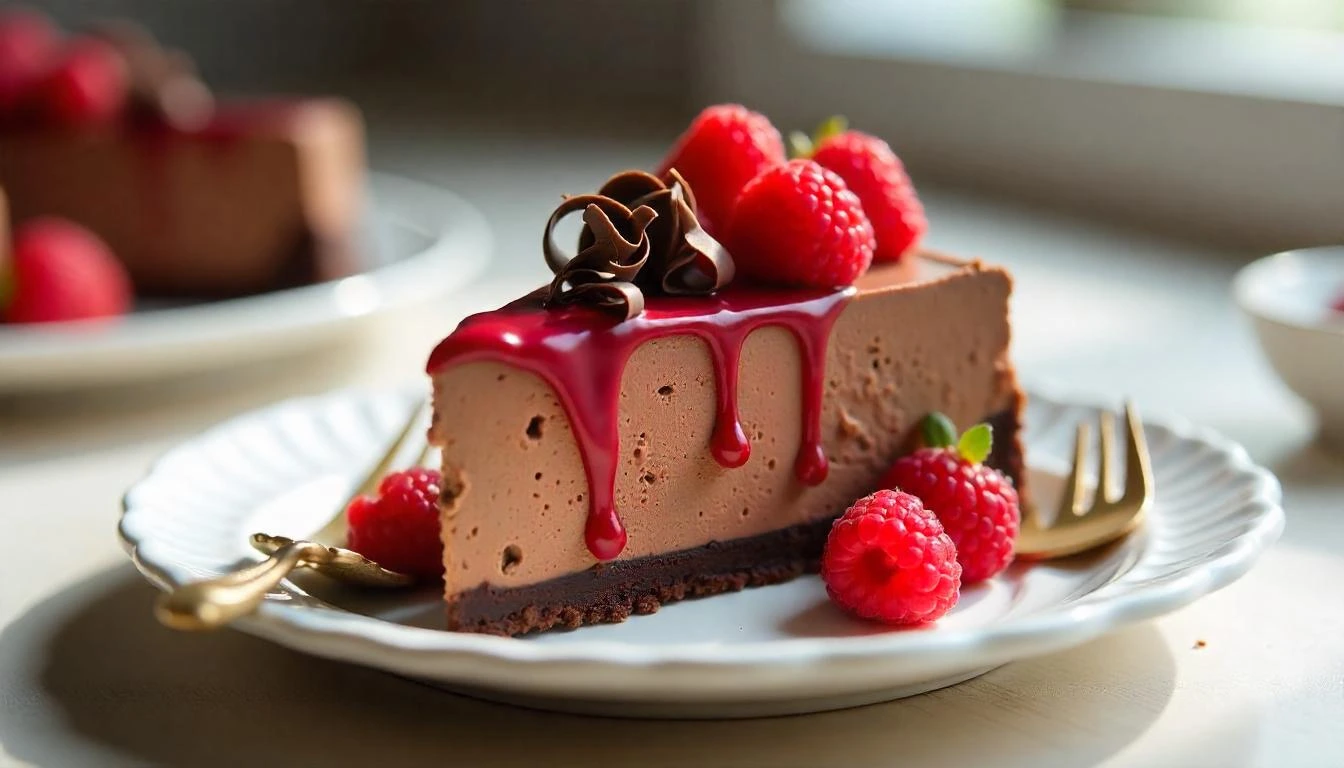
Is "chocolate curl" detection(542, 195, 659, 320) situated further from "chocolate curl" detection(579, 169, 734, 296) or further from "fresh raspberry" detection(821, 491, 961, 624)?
"fresh raspberry" detection(821, 491, 961, 624)

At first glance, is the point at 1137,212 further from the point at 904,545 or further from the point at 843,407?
the point at 904,545

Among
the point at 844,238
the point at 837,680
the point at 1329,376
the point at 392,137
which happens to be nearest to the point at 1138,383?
the point at 1329,376

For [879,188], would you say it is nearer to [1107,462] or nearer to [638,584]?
[1107,462]

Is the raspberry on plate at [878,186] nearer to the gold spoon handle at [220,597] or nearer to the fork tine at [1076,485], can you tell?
the fork tine at [1076,485]

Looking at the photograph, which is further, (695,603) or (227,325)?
(227,325)

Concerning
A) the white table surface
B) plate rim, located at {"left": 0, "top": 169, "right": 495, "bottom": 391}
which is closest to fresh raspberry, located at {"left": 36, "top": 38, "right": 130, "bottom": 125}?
plate rim, located at {"left": 0, "top": 169, "right": 495, "bottom": 391}

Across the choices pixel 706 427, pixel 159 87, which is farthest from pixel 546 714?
pixel 159 87
